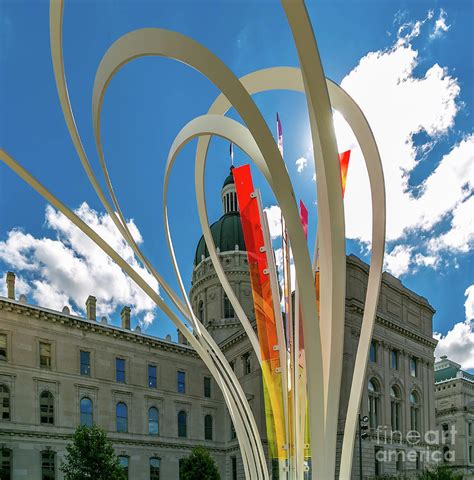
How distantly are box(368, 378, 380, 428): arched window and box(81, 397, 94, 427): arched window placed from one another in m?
17.8

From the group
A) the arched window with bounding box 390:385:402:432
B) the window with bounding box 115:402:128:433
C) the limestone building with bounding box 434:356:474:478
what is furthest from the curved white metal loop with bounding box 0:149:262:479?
the limestone building with bounding box 434:356:474:478

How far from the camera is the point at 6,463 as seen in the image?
27516 millimetres

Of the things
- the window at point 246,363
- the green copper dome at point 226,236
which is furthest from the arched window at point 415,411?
the green copper dome at point 226,236

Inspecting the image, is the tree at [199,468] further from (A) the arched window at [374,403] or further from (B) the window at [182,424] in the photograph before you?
(A) the arched window at [374,403]

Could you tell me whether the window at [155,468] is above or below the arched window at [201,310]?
below

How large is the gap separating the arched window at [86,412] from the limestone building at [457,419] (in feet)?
100

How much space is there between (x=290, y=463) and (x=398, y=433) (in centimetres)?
2786

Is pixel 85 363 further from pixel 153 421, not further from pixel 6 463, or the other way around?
pixel 6 463

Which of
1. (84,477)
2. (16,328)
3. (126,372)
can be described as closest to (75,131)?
(84,477)

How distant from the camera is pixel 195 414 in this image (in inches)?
1490

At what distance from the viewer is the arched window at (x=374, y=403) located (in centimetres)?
3167

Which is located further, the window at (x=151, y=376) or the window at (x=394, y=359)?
the window at (x=151, y=376)

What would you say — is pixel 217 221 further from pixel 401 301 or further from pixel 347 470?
pixel 347 470

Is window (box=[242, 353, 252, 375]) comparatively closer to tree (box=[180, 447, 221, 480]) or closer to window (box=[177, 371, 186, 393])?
window (box=[177, 371, 186, 393])
